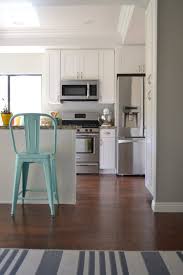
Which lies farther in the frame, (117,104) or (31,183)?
(117,104)

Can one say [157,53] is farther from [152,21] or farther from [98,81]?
[98,81]

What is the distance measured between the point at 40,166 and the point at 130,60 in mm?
3254

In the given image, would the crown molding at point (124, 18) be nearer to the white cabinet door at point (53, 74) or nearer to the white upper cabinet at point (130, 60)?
the white upper cabinet at point (130, 60)

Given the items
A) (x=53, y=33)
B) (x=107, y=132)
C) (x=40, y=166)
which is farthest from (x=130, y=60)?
(x=40, y=166)

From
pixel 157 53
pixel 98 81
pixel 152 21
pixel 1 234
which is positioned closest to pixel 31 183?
pixel 1 234

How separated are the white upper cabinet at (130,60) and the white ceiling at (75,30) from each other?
0.54 ft

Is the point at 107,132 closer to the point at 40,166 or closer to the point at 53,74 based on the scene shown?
the point at 53,74

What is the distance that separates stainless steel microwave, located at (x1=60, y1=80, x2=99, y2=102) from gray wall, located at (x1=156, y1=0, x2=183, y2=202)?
2.91m

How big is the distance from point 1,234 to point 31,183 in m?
1.05

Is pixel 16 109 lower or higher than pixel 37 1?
lower

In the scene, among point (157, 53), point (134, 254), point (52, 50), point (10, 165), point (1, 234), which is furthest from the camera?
point (52, 50)

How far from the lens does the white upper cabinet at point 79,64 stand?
599 centimetres

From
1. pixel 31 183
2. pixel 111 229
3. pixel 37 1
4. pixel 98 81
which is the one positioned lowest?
pixel 111 229

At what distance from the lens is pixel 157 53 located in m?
3.13
